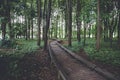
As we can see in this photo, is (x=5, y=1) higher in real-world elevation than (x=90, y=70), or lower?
higher

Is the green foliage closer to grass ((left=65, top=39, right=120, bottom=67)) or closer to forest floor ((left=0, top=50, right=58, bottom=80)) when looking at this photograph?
grass ((left=65, top=39, right=120, bottom=67))

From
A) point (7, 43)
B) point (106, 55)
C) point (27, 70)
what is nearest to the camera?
point (27, 70)

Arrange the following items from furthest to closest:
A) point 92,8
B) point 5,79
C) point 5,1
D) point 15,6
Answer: point 92,8, point 15,6, point 5,1, point 5,79

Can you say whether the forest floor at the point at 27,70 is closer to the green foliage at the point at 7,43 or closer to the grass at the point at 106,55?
the grass at the point at 106,55

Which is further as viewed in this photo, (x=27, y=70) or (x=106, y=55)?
(x=106, y=55)

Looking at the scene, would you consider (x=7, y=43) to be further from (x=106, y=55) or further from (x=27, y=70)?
(x=106, y=55)

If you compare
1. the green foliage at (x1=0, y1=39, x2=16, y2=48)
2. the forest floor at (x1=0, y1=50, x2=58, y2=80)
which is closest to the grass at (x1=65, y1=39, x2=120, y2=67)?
the forest floor at (x1=0, y1=50, x2=58, y2=80)

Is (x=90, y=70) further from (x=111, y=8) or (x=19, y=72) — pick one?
(x=111, y=8)

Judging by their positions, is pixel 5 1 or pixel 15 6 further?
pixel 15 6

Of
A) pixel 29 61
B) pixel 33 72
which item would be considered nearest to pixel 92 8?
Answer: pixel 29 61

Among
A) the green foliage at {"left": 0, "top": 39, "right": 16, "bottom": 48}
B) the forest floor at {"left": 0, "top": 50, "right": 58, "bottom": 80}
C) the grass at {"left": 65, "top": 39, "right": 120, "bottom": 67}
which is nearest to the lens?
the forest floor at {"left": 0, "top": 50, "right": 58, "bottom": 80}

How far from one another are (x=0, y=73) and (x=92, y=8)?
16.2m

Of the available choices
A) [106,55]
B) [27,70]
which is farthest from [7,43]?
[106,55]

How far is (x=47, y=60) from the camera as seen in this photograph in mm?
17016
